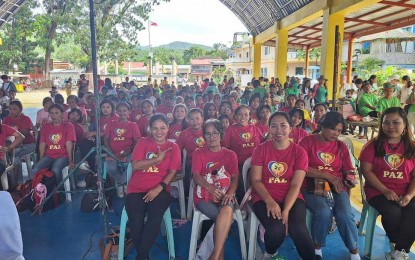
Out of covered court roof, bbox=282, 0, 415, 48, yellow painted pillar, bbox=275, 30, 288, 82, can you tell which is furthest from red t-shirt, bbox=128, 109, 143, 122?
yellow painted pillar, bbox=275, 30, 288, 82

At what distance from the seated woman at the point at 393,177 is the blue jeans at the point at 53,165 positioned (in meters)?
3.35

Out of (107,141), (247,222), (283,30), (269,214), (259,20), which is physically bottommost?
(247,222)

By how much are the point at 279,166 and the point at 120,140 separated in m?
2.31

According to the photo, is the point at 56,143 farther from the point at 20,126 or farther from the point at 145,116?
the point at 145,116

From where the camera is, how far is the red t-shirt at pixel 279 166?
2697 mm

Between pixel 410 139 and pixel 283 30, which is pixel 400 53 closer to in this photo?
pixel 283 30

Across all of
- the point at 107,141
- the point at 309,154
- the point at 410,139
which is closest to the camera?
the point at 410,139

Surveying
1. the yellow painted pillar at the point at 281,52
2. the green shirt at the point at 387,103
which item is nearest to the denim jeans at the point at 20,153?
the green shirt at the point at 387,103

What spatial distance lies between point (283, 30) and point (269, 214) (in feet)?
38.5

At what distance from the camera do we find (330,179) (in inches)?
111

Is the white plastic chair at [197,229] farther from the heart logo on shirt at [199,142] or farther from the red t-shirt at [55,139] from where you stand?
the red t-shirt at [55,139]

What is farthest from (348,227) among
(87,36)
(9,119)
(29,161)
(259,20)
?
(87,36)

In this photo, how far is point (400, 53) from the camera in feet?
92.3

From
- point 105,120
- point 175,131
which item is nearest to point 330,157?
point 175,131
